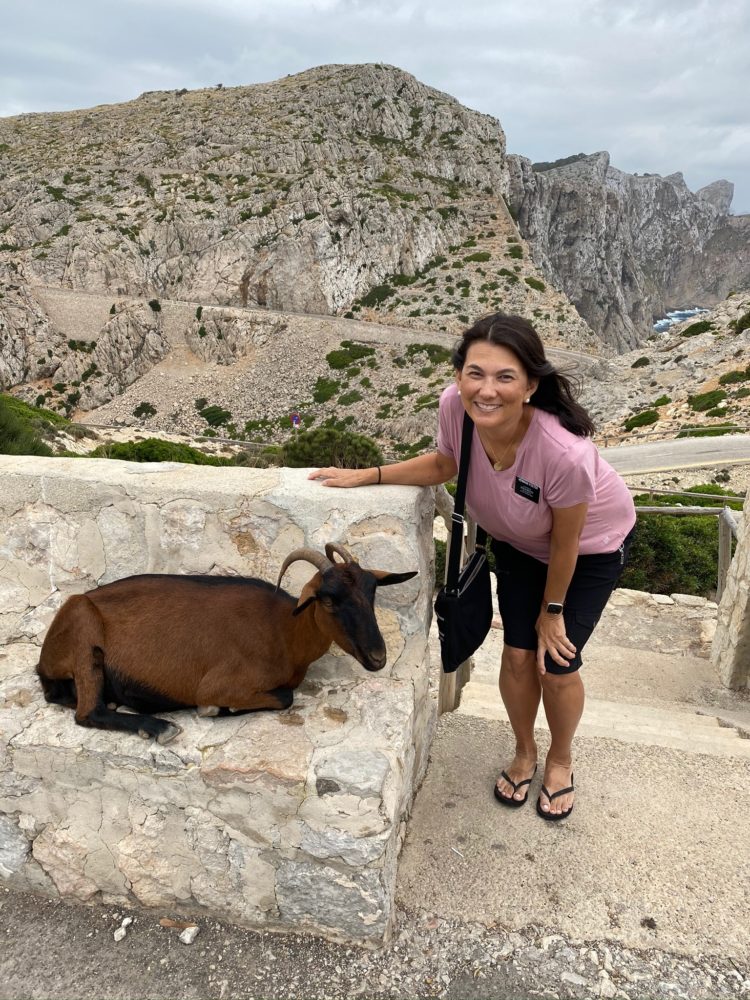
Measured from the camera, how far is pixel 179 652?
7.95ft

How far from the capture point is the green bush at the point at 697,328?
32241 millimetres

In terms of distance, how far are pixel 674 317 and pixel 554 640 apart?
133602mm

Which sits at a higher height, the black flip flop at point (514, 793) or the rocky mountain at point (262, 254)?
the rocky mountain at point (262, 254)

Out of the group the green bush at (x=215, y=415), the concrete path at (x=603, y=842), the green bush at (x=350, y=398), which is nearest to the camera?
the concrete path at (x=603, y=842)

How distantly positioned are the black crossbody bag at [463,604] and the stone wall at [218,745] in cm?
22

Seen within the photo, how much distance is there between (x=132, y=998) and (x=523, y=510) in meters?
2.21

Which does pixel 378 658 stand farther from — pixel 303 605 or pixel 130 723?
pixel 130 723

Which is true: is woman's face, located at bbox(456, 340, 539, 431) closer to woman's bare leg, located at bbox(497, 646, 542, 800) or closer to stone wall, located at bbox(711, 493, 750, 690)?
woman's bare leg, located at bbox(497, 646, 542, 800)

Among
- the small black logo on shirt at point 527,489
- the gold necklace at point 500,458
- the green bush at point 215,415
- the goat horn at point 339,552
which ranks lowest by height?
the green bush at point 215,415

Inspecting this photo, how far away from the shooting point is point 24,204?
5041 centimetres

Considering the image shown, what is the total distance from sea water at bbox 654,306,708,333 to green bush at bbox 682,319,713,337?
74.1 meters

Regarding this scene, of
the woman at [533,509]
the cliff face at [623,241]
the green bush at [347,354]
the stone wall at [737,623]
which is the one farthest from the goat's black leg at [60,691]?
the cliff face at [623,241]

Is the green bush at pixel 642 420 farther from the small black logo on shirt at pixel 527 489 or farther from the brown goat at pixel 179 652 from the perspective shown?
the brown goat at pixel 179 652

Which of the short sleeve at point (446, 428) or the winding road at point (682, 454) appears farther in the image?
the winding road at point (682, 454)
